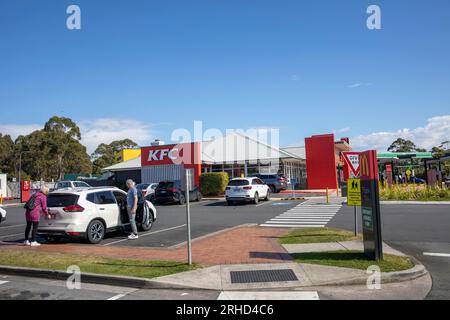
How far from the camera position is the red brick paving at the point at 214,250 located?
8.79 meters

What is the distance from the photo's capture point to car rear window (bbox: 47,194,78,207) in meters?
11.0

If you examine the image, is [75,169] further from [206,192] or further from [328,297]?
[328,297]

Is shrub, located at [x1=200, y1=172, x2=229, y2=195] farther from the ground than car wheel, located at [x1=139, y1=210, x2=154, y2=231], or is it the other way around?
shrub, located at [x1=200, y1=172, x2=229, y2=195]

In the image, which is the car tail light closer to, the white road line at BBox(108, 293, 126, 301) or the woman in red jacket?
the woman in red jacket

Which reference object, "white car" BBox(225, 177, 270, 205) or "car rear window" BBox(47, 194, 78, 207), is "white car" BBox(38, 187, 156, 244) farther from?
"white car" BBox(225, 177, 270, 205)

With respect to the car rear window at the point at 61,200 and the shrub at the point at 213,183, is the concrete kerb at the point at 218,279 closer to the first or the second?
the car rear window at the point at 61,200

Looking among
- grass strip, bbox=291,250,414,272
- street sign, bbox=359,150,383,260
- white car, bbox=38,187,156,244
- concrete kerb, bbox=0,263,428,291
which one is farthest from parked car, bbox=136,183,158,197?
street sign, bbox=359,150,383,260

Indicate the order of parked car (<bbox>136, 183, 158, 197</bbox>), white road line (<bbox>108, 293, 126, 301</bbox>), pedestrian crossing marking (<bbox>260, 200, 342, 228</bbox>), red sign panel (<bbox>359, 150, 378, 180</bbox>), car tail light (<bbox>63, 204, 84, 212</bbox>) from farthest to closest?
parked car (<bbox>136, 183, 158, 197</bbox>) < pedestrian crossing marking (<bbox>260, 200, 342, 228</bbox>) < car tail light (<bbox>63, 204, 84, 212</bbox>) < red sign panel (<bbox>359, 150, 378, 180</bbox>) < white road line (<bbox>108, 293, 126, 301</bbox>)

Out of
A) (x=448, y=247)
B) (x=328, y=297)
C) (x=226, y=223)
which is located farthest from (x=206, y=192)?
(x=328, y=297)

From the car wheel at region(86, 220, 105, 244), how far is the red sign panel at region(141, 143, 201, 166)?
79.3ft

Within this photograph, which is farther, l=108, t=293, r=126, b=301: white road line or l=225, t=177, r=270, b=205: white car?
l=225, t=177, r=270, b=205: white car

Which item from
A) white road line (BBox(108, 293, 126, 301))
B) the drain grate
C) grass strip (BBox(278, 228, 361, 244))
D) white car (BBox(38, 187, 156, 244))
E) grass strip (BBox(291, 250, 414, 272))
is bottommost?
white road line (BBox(108, 293, 126, 301))

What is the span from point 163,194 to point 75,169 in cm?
3963

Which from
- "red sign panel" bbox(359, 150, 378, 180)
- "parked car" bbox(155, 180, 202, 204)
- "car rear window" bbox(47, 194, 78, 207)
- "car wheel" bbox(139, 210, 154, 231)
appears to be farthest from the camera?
"parked car" bbox(155, 180, 202, 204)
